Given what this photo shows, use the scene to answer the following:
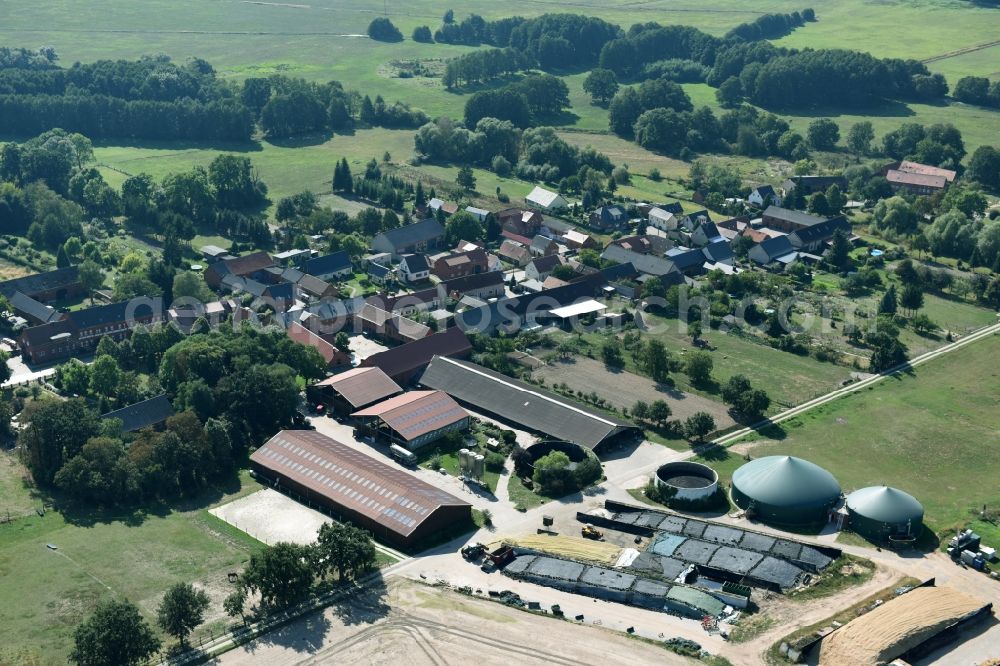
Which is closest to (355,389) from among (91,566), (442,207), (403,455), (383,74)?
(403,455)

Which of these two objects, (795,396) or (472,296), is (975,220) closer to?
(795,396)

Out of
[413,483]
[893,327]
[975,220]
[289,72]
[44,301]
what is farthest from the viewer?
[289,72]

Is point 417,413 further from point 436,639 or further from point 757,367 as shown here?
point 757,367

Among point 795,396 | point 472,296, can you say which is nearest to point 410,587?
point 795,396

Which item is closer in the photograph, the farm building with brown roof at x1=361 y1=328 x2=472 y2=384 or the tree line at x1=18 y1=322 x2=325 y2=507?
the tree line at x1=18 y1=322 x2=325 y2=507

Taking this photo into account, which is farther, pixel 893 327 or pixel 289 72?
pixel 289 72

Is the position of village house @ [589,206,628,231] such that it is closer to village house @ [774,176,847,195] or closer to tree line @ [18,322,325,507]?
village house @ [774,176,847,195]

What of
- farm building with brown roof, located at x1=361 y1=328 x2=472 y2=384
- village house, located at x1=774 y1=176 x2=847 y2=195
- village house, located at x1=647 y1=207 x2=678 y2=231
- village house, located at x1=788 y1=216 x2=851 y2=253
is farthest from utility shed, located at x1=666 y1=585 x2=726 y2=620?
village house, located at x1=774 y1=176 x2=847 y2=195
